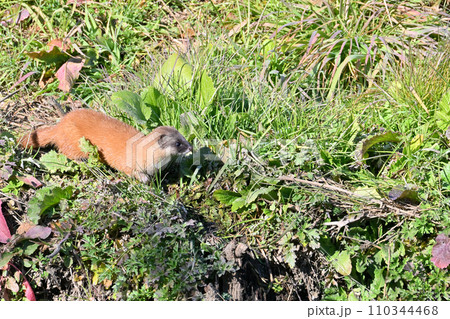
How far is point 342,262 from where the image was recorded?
4.12m

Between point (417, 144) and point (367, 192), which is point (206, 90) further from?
point (417, 144)

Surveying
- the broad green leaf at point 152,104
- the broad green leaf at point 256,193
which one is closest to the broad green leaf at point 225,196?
the broad green leaf at point 256,193

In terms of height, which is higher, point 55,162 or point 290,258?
point 55,162

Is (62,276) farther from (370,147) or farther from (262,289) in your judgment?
(370,147)

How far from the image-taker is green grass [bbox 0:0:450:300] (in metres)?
3.90

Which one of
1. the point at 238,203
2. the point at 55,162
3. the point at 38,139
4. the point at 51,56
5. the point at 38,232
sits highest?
the point at 51,56

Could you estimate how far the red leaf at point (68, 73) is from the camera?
5.45m

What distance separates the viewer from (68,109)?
17.8 feet

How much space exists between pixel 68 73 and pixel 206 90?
5.29 feet

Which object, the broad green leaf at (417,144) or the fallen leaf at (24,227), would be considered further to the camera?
the broad green leaf at (417,144)

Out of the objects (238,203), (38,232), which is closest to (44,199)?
(38,232)

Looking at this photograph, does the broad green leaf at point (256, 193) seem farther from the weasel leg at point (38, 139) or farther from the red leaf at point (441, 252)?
the weasel leg at point (38, 139)

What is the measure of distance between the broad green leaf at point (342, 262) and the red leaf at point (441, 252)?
0.59 m

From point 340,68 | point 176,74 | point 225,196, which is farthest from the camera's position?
point 340,68
